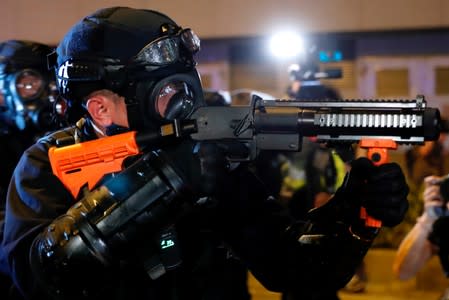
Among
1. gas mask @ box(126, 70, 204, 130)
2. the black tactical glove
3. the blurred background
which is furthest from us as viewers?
the blurred background

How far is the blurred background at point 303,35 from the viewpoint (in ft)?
28.2

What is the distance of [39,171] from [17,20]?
7801 millimetres

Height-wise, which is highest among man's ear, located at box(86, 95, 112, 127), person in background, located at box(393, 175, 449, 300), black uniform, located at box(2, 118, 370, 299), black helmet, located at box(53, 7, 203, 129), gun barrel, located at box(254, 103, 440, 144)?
black helmet, located at box(53, 7, 203, 129)

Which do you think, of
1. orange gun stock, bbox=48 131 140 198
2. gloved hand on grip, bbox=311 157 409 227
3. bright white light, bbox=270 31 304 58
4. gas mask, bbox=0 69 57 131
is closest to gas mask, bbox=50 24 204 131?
orange gun stock, bbox=48 131 140 198

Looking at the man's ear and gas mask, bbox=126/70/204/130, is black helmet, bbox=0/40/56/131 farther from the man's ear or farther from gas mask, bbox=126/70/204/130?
gas mask, bbox=126/70/204/130

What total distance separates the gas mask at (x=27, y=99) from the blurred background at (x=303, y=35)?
4.74 meters

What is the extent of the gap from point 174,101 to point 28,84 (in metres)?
1.98

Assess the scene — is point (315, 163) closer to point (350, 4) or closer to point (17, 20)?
point (350, 4)

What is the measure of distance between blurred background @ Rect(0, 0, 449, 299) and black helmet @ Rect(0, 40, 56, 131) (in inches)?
186

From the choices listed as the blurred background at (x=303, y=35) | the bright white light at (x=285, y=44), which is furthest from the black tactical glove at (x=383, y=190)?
the bright white light at (x=285, y=44)

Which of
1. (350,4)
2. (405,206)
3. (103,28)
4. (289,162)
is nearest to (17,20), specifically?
(350,4)

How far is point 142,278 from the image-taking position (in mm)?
2072

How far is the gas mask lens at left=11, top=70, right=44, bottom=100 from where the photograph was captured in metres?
3.82

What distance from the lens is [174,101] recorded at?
6.96 ft
